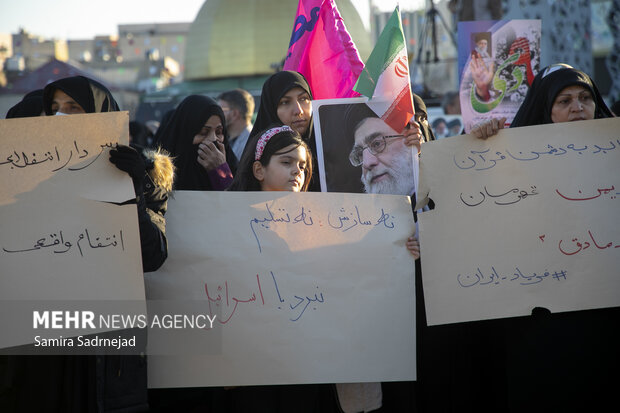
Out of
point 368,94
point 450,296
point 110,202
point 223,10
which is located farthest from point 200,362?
point 223,10

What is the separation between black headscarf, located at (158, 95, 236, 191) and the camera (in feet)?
12.5

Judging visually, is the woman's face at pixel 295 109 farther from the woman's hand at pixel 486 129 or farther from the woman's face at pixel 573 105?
the woman's face at pixel 573 105

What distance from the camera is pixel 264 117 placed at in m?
3.66

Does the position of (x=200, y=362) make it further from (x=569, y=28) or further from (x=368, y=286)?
(x=569, y=28)

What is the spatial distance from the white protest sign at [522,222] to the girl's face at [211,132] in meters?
1.55

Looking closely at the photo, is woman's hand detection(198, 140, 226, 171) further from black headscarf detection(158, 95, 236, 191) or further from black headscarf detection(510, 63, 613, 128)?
black headscarf detection(510, 63, 613, 128)

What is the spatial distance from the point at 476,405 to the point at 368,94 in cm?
162

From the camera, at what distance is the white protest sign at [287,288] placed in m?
2.60

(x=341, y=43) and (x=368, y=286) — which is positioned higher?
(x=341, y=43)

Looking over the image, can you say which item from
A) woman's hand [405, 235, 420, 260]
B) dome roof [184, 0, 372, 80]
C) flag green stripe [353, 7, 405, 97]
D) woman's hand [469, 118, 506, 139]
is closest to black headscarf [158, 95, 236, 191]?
flag green stripe [353, 7, 405, 97]

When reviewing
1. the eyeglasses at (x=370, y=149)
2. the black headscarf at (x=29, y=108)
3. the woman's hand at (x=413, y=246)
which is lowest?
the woman's hand at (x=413, y=246)

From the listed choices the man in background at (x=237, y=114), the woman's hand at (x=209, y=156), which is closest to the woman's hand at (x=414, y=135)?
the woman's hand at (x=209, y=156)

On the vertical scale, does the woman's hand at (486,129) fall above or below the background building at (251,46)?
below

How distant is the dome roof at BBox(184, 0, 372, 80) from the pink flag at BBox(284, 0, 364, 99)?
2992 cm
